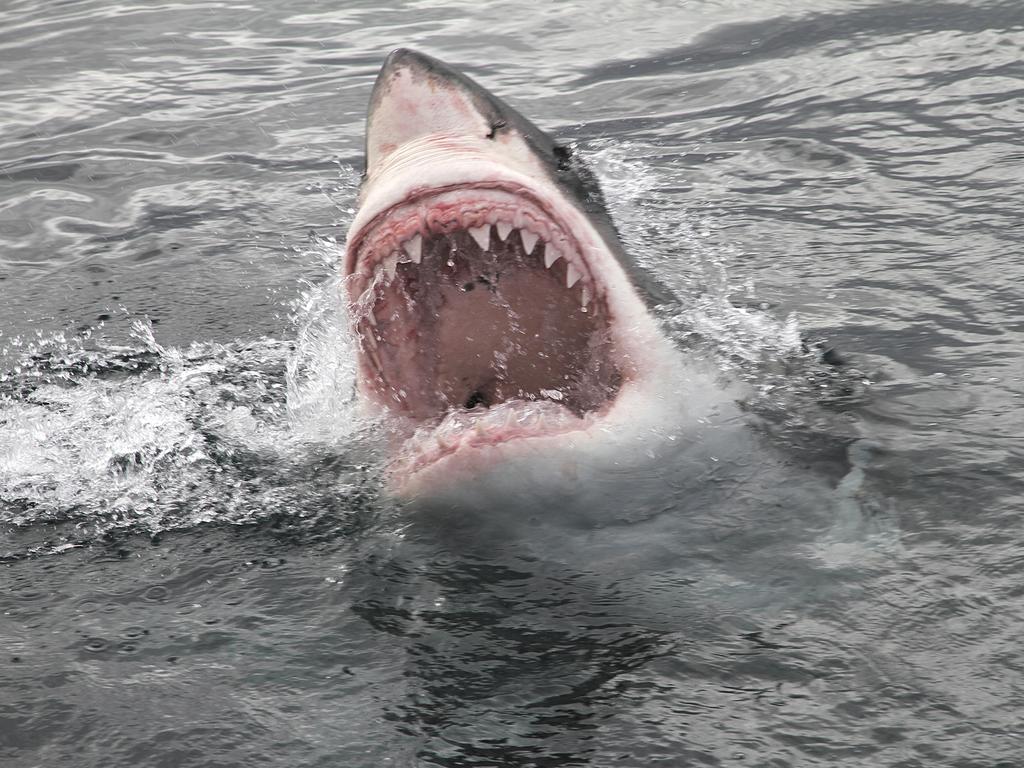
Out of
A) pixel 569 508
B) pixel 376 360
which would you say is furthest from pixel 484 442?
pixel 376 360

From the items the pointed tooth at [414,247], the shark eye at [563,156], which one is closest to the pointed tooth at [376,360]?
the pointed tooth at [414,247]

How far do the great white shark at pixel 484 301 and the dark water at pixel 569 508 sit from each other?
14 cm

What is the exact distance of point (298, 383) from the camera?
3.80 meters

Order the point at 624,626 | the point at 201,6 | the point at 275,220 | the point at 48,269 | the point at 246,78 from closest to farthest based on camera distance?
the point at 624,626, the point at 48,269, the point at 275,220, the point at 246,78, the point at 201,6

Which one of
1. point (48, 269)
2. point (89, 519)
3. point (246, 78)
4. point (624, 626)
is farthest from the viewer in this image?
point (246, 78)

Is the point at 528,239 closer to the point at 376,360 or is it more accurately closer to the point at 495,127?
the point at 495,127

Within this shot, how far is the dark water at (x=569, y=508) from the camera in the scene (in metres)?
2.42

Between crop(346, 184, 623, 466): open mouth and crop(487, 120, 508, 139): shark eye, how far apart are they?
0.82ft

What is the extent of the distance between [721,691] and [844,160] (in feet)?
13.5

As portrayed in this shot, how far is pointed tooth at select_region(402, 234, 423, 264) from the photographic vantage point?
2971mm

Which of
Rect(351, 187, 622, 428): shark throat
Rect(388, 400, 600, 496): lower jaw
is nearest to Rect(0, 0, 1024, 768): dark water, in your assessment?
Rect(388, 400, 600, 496): lower jaw

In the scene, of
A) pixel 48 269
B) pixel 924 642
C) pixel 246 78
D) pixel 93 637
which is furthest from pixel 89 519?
pixel 246 78

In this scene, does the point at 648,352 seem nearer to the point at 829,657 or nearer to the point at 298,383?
the point at 829,657

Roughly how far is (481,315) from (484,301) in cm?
4
